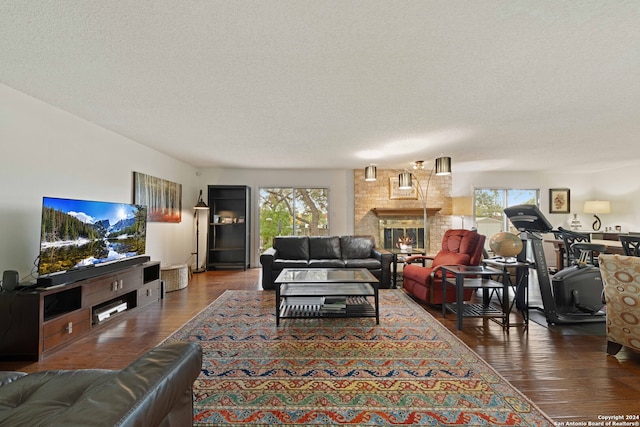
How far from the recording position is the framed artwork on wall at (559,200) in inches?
284

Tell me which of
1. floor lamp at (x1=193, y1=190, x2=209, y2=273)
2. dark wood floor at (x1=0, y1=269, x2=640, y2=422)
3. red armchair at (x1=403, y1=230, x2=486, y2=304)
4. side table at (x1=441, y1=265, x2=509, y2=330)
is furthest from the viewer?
floor lamp at (x1=193, y1=190, x2=209, y2=273)

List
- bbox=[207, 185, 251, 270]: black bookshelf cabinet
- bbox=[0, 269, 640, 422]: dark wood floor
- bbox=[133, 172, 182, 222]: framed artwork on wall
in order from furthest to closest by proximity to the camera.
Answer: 1. bbox=[207, 185, 251, 270]: black bookshelf cabinet
2. bbox=[133, 172, 182, 222]: framed artwork on wall
3. bbox=[0, 269, 640, 422]: dark wood floor

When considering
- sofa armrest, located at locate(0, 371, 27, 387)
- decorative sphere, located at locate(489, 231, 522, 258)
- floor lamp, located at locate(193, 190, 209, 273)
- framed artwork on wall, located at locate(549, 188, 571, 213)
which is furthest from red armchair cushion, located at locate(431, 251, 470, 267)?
framed artwork on wall, located at locate(549, 188, 571, 213)

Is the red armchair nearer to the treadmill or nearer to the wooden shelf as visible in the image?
the treadmill

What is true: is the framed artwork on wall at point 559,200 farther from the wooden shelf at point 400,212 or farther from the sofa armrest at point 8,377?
the sofa armrest at point 8,377

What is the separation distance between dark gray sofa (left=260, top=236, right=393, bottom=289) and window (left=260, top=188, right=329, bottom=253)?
5.26 ft

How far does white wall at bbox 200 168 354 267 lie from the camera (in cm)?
662

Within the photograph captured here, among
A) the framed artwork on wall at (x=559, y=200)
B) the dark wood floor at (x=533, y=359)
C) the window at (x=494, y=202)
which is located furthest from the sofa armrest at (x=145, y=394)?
the framed artwork on wall at (x=559, y=200)

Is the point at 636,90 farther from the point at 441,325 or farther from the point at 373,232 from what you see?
the point at 373,232

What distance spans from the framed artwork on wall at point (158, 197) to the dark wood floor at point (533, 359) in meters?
1.86

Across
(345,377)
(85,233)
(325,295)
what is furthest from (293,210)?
(345,377)

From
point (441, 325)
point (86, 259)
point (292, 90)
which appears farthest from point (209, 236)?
point (441, 325)

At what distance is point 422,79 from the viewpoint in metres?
2.39

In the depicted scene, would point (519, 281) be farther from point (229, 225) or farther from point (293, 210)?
point (229, 225)
